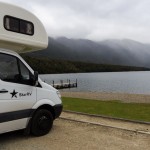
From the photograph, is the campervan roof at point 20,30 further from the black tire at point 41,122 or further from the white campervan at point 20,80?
the black tire at point 41,122

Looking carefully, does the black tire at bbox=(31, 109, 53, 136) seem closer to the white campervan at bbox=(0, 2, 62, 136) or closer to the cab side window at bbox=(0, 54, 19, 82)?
the white campervan at bbox=(0, 2, 62, 136)

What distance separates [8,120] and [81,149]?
7.11 feet

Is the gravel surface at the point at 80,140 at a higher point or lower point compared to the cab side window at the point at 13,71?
lower

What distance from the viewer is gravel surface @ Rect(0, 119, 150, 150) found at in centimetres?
780

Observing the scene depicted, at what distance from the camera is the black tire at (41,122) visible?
8.70 meters

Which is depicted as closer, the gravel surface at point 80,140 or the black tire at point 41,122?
the gravel surface at point 80,140

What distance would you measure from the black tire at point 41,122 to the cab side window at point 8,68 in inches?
57.2

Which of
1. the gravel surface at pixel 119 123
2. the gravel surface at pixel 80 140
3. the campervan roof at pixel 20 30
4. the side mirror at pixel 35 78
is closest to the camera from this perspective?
the campervan roof at pixel 20 30

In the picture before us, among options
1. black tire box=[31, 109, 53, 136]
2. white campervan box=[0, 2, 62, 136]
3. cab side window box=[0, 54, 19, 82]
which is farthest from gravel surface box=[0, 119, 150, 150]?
cab side window box=[0, 54, 19, 82]

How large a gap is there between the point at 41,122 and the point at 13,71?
1902 millimetres

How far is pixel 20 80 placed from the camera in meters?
8.23

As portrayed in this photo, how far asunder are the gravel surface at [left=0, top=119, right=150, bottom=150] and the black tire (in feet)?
0.65

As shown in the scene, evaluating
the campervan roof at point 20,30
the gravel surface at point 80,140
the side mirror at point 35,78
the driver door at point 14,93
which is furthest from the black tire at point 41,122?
the campervan roof at point 20,30

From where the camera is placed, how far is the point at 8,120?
784 cm
